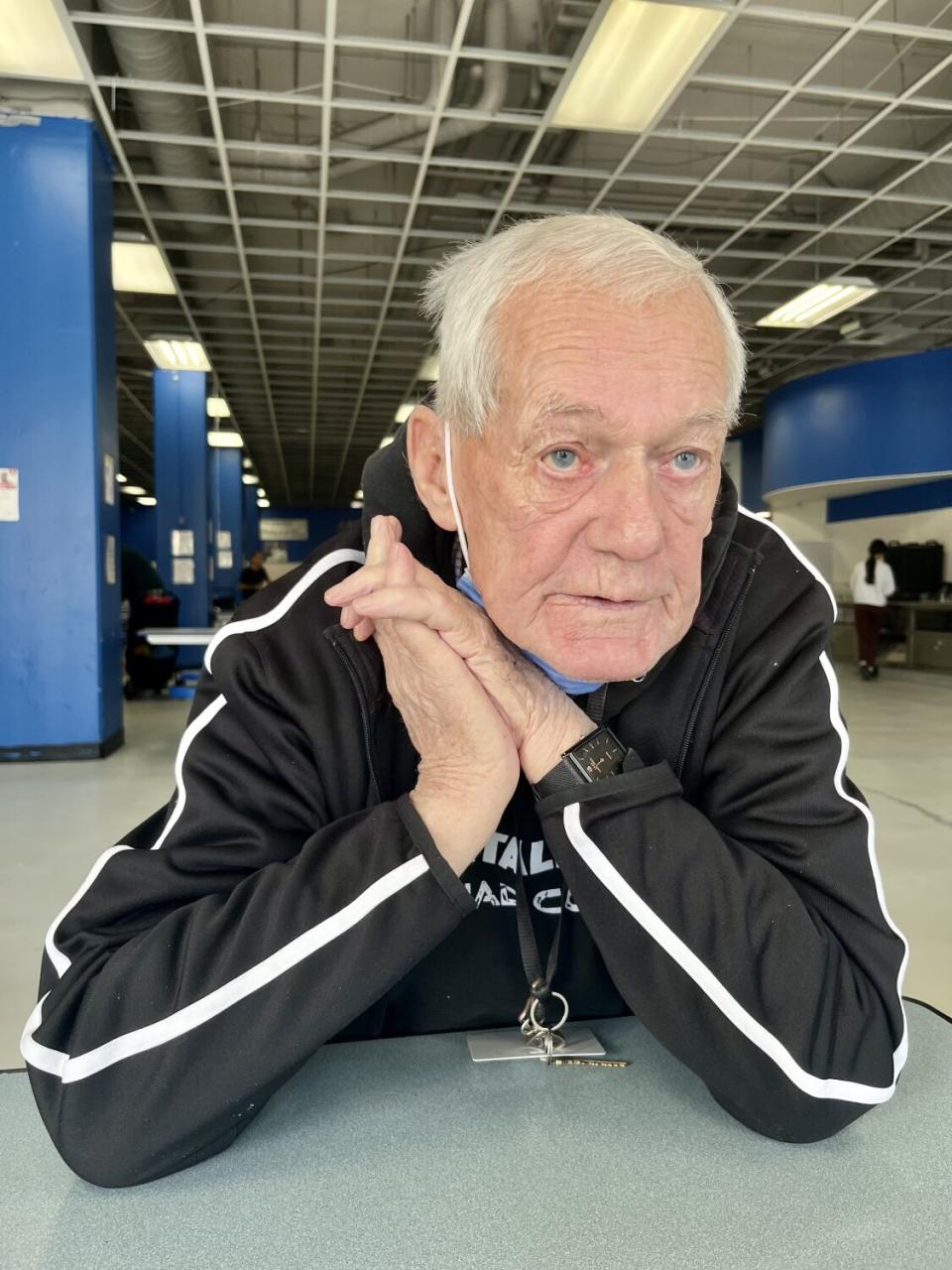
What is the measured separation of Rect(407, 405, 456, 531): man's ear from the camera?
101cm

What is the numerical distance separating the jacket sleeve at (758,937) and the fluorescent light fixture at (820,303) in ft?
28.2

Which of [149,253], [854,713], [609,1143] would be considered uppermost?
[149,253]

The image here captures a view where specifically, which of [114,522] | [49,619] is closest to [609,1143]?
[49,619]

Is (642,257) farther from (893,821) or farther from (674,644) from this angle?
(893,821)

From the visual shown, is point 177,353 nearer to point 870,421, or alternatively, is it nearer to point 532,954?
point 870,421

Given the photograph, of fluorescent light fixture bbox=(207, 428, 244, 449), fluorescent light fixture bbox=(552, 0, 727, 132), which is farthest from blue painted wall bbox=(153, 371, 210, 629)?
fluorescent light fixture bbox=(552, 0, 727, 132)

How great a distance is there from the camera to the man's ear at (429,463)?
1014mm

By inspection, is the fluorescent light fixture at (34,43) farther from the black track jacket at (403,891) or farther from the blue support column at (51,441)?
the black track jacket at (403,891)

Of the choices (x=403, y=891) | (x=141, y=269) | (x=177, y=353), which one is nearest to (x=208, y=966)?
(x=403, y=891)

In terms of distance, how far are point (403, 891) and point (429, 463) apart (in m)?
0.48

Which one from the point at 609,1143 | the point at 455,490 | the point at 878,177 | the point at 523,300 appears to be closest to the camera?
the point at 609,1143

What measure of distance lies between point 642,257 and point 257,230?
7457mm

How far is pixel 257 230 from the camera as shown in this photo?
746 centimetres

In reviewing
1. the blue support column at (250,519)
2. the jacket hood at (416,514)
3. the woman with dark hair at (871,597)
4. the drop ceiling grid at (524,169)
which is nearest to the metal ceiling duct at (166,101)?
the drop ceiling grid at (524,169)
